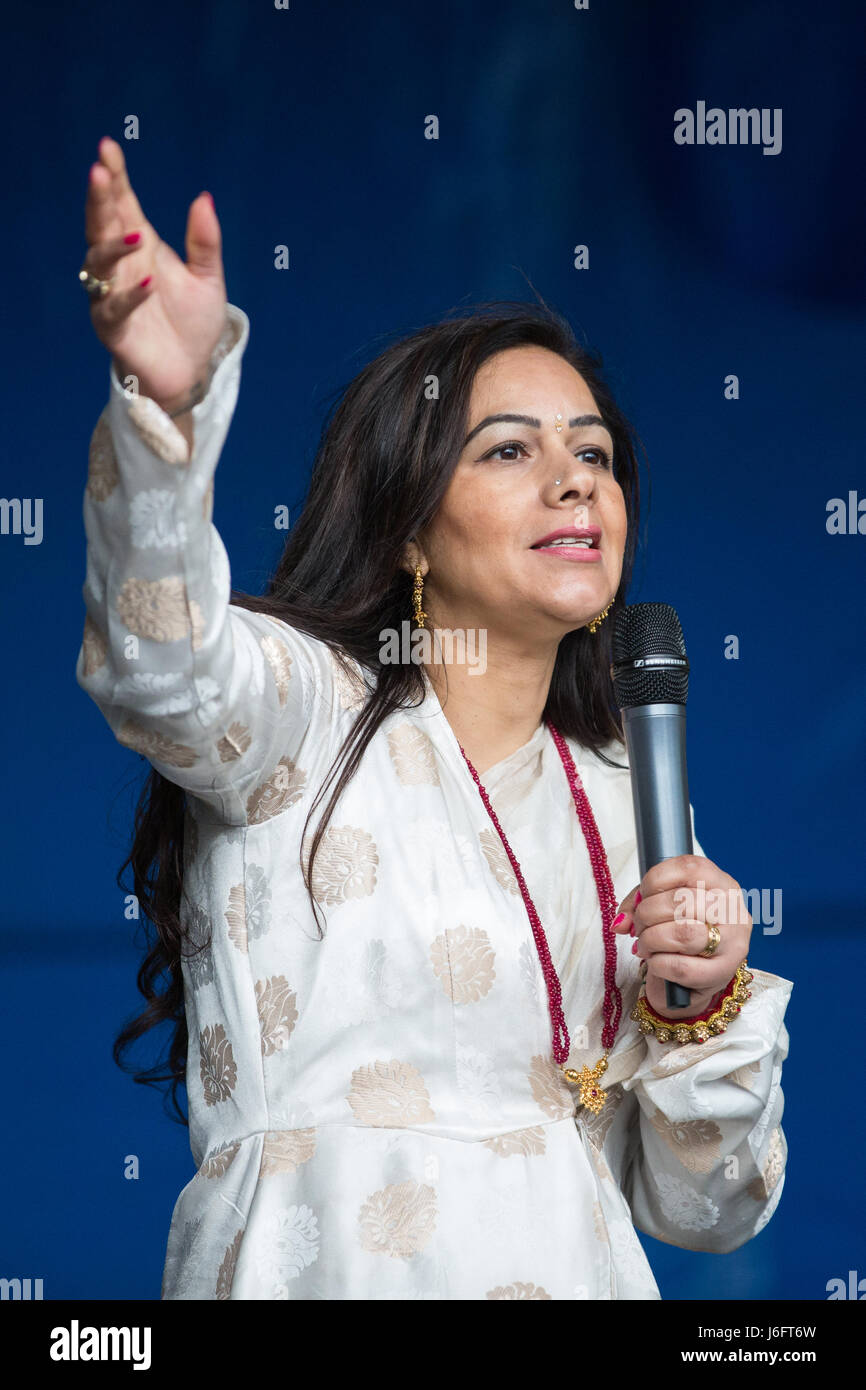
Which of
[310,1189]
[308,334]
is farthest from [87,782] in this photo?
[310,1189]

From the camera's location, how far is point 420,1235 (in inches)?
54.0

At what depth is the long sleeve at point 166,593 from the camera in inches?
46.3

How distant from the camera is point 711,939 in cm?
138

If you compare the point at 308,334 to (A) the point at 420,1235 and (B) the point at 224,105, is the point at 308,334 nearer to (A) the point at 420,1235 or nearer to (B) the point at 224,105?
(B) the point at 224,105

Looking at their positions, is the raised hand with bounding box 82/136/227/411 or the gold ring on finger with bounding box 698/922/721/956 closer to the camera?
the raised hand with bounding box 82/136/227/411

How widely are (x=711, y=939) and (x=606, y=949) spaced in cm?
23

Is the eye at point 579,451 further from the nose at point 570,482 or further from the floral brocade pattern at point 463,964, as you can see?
the floral brocade pattern at point 463,964

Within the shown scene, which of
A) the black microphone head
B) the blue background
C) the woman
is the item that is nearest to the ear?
the woman

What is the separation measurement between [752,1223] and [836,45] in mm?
2326

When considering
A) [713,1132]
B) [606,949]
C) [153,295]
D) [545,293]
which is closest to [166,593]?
[153,295]

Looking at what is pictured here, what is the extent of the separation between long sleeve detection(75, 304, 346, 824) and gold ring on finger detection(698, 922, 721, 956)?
0.39 m

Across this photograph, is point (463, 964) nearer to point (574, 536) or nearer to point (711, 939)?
point (711, 939)

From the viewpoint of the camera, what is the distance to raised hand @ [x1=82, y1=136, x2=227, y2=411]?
43.6 inches

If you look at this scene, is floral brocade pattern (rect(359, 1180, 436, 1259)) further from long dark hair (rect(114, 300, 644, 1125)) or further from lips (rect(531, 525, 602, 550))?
lips (rect(531, 525, 602, 550))
